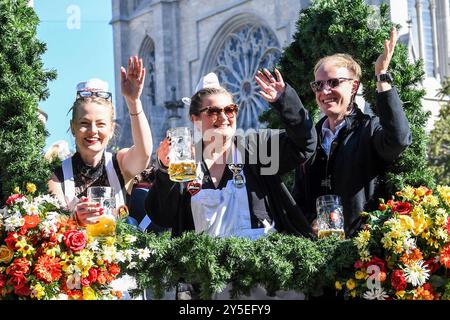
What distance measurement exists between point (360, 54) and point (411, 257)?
114 inches

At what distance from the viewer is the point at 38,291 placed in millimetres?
3602

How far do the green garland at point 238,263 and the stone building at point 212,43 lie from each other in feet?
88.2

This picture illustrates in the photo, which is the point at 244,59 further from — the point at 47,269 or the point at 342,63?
the point at 47,269

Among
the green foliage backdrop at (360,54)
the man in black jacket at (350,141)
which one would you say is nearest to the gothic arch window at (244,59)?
the green foliage backdrop at (360,54)

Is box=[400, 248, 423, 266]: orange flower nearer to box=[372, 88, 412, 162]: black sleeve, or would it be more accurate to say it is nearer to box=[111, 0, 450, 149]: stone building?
box=[372, 88, 412, 162]: black sleeve

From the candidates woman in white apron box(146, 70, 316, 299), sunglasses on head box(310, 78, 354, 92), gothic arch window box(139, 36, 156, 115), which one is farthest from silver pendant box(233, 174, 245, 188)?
gothic arch window box(139, 36, 156, 115)

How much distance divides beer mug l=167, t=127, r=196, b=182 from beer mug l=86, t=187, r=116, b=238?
31 centimetres

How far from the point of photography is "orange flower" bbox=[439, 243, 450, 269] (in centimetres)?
376

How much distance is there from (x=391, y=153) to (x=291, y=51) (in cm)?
265

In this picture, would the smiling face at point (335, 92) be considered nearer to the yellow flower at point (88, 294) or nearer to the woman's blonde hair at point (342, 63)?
the woman's blonde hair at point (342, 63)

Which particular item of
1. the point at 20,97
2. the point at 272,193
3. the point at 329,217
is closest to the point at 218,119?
the point at 272,193

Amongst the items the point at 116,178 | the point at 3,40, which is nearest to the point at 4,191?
the point at 3,40

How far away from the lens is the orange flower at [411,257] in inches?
148

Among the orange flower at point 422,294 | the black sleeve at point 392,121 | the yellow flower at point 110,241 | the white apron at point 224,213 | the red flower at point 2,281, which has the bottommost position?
the orange flower at point 422,294
